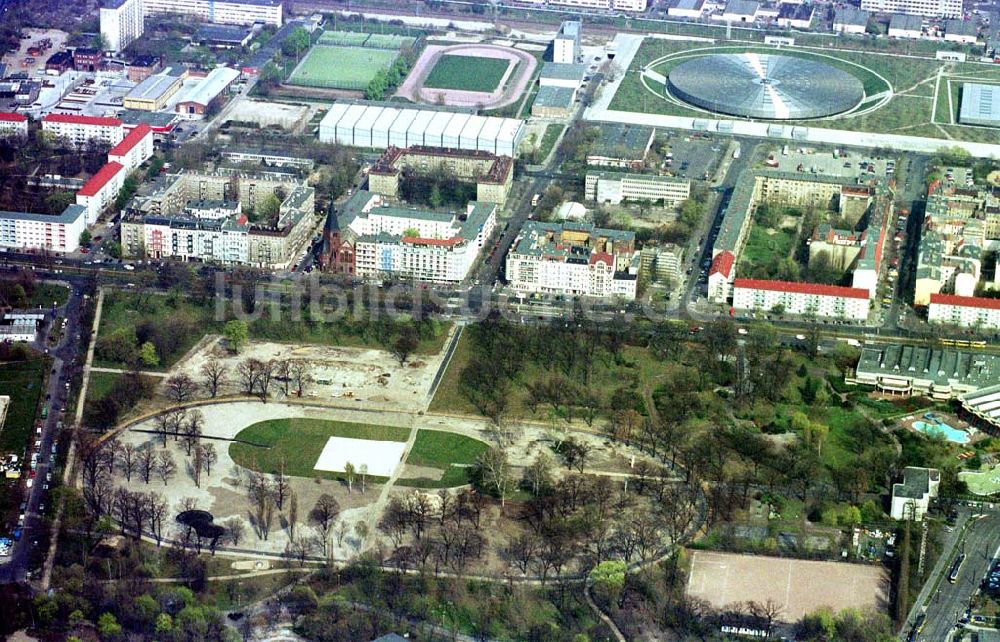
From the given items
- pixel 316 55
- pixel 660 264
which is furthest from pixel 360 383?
pixel 316 55

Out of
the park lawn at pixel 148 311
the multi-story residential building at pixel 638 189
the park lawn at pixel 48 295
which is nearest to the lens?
the park lawn at pixel 148 311

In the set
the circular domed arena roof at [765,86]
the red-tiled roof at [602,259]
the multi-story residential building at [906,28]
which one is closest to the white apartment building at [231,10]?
the circular domed arena roof at [765,86]

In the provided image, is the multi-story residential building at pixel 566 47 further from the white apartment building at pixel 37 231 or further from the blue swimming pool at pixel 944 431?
the blue swimming pool at pixel 944 431

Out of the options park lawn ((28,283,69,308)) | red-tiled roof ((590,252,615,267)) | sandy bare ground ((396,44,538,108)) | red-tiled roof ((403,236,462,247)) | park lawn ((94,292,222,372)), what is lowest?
park lawn ((28,283,69,308))

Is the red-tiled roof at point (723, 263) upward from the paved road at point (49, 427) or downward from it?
upward

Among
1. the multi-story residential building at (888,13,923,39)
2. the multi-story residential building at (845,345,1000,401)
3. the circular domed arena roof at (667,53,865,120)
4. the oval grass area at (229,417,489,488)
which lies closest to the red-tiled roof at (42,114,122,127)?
the circular domed arena roof at (667,53,865,120)

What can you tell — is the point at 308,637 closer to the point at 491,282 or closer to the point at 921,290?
the point at 491,282

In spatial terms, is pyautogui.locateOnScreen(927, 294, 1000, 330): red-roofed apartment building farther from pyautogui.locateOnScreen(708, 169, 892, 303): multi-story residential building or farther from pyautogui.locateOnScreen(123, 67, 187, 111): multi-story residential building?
pyautogui.locateOnScreen(123, 67, 187, 111): multi-story residential building
